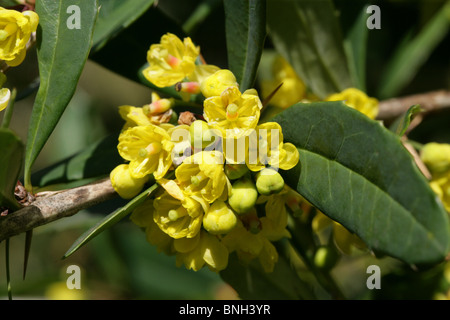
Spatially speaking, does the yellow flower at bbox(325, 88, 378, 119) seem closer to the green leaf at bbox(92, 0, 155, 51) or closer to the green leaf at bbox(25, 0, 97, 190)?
the green leaf at bbox(92, 0, 155, 51)

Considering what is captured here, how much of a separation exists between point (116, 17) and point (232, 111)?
2.37 feet

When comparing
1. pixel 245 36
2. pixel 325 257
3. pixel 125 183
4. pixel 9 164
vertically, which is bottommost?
pixel 325 257

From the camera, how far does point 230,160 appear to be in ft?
4.13

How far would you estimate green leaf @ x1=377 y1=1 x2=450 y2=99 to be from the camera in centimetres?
259

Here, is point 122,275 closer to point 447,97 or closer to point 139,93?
point 139,93

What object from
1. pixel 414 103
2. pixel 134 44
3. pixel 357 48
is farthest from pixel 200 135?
pixel 414 103

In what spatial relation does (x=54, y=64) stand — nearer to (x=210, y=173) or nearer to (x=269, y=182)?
(x=210, y=173)

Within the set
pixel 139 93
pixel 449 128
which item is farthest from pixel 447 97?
pixel 139 93

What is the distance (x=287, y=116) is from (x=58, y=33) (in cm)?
69

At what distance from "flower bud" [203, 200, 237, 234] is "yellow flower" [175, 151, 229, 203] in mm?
25

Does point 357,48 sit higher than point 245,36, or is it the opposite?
point 245,36

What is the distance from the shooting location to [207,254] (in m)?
1.41

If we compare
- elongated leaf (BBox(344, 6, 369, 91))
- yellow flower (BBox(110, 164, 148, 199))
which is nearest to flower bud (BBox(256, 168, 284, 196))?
yellow flower (BBox(110, 164, 148, 199))
